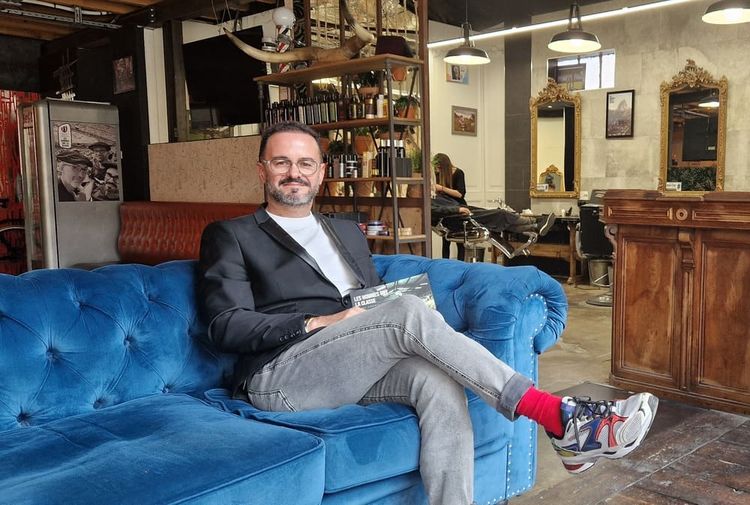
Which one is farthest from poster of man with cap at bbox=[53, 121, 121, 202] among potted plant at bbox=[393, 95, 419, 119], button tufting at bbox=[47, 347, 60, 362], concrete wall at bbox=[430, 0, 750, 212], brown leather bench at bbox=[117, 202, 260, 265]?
button tufting at bbox=[47, 347, 60, 362]

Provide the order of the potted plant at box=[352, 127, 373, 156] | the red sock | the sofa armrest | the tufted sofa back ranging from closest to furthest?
1. the red sock
2. the tufted sofa back
3. the sofa armrest
4. the potted plant at box=[352, 127, 373, 156]

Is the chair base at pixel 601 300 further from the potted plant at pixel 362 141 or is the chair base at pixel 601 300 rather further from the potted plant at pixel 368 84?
the potted plant at pixel 368 84

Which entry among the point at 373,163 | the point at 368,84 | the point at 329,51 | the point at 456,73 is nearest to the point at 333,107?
the point at 368,84

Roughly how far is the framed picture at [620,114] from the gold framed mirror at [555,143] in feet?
1.42

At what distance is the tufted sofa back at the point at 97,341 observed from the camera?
206cm

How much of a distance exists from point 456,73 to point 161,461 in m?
9.17

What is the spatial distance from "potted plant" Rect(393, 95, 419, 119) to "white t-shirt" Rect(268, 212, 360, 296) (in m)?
3.13

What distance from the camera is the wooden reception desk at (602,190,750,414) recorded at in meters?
3.43

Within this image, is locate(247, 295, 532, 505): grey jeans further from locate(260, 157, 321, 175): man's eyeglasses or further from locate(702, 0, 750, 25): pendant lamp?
locate(702, 0, 750, 25): pendant lamp

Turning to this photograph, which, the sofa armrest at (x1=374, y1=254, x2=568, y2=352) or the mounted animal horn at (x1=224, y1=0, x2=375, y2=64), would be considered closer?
the sofa armrest at (x1=374, y1=254, x2=568, y2=352)

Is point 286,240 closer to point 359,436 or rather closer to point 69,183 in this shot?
point 359,436

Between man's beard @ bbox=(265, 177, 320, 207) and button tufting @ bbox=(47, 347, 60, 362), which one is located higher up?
man's beard @ bbox=(265, 177, 320, 207)

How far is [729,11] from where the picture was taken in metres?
6.08

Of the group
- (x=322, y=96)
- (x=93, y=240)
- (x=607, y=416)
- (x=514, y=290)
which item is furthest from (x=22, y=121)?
(x=607, y=416)
